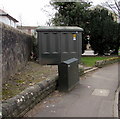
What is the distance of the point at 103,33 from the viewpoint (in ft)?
64.4

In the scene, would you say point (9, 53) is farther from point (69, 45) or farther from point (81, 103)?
point (69, 45)

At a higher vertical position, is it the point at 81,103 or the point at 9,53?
the point at 9,53

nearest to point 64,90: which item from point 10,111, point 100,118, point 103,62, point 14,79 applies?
point 14,79

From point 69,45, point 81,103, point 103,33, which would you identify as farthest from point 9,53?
point 103,33

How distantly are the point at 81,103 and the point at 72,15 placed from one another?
50.8ft

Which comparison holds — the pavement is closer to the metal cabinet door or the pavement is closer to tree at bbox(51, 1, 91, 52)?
the metal cabinet door

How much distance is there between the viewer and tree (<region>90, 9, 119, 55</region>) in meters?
19.4

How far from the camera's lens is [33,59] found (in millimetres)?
11891

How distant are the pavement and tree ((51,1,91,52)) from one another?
12838mm

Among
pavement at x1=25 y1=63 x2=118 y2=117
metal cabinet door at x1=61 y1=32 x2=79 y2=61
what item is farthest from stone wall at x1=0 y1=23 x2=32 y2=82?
metal cabinet door at x1=61 y1=32 x2=79 y2=61

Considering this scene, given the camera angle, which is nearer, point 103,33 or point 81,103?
point 81,103

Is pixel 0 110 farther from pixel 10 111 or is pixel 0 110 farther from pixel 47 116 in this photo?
pixel 47 116

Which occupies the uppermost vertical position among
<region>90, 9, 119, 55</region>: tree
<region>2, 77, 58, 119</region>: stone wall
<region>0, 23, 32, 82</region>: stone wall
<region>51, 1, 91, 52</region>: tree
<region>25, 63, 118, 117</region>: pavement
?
<region>51, 1, 91, 52</region>: tree

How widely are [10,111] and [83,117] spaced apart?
6.04ft
